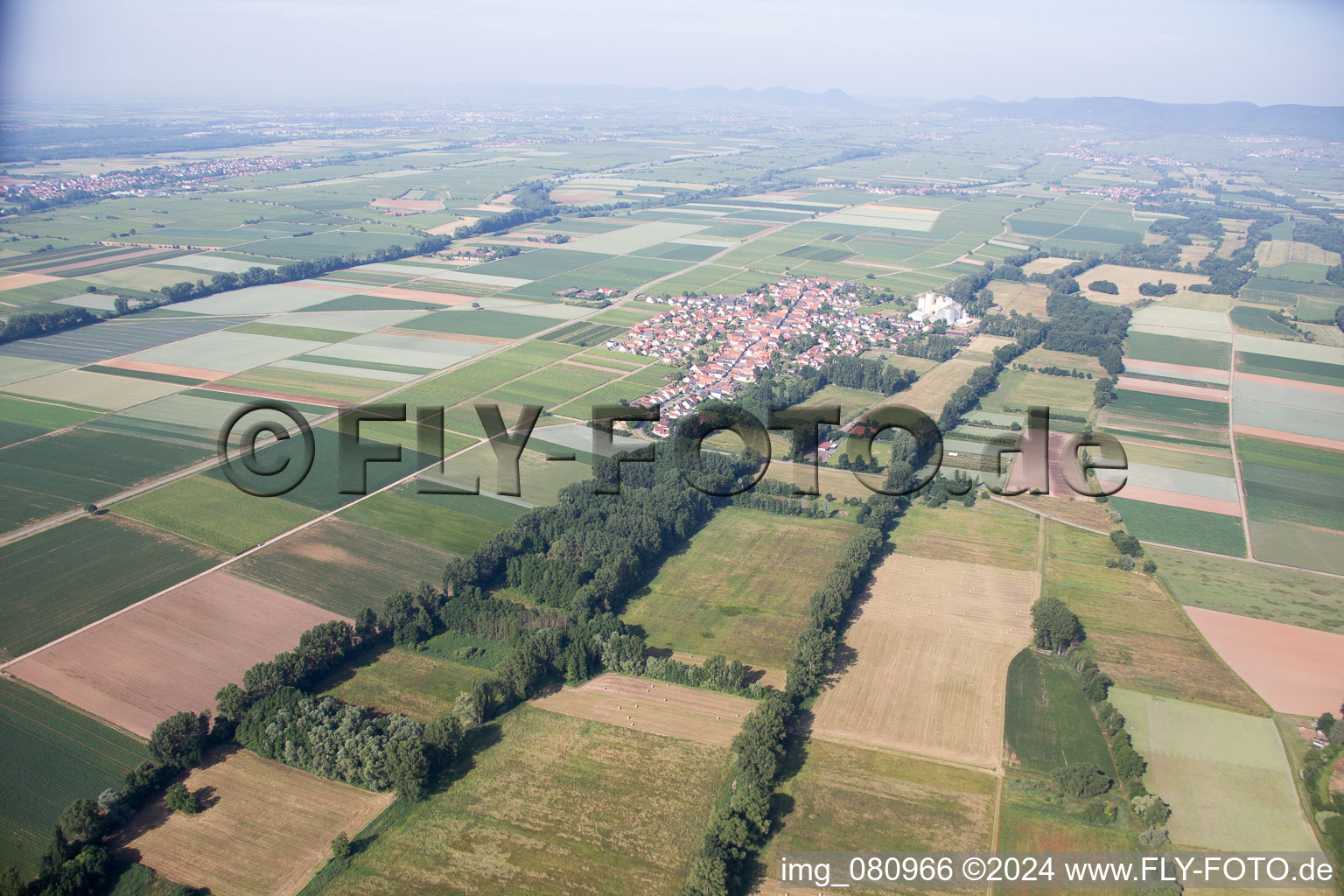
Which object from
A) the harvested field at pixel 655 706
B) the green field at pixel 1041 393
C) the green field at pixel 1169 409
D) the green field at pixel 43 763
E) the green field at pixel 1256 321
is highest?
the green field at pixel 1256 321

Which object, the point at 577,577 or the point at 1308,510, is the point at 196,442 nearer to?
the point at 577,577

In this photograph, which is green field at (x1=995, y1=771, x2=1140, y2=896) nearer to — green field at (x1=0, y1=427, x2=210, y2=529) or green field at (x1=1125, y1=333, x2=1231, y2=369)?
green field at (x1=0, y1=427, x2=210, y2=529)

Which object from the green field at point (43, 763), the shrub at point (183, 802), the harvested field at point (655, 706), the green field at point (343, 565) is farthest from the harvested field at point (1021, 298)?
the green field at point (43, 763)

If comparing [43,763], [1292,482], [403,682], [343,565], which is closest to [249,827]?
[403,682]

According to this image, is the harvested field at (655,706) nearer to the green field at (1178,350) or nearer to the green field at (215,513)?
the green field at (215,513)

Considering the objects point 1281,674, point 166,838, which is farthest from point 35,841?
point 1281,674

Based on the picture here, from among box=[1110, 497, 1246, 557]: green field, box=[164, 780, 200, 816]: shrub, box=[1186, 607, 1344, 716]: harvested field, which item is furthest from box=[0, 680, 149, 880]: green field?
box=[1110, 497, 1246, 557]: green field
